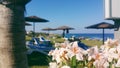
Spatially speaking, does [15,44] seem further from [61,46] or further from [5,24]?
[61,46]

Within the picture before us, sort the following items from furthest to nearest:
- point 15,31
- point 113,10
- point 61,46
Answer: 1. point 113,10
2. point 15,31
3. point 61,46

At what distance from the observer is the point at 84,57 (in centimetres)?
336

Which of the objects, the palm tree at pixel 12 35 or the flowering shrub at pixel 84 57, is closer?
the flowering shrub at pixel 84 57

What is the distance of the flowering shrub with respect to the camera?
3.11 meters

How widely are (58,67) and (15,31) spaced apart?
3.94ft

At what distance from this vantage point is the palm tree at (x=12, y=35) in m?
4.41

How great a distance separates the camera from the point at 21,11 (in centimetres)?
461

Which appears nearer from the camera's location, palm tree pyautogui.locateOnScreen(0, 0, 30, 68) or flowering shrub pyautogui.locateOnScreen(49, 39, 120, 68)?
flowering shrub pyautogui.locateOnScreen(49, 39, 120, 68)

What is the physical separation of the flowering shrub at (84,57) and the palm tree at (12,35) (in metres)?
0.97

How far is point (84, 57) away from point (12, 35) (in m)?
1.36

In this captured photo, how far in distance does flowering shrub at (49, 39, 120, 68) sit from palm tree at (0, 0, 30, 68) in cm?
97

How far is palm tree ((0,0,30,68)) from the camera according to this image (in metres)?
4.41

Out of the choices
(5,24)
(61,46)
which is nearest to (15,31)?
(5,24)

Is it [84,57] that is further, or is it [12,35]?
[12,35]
